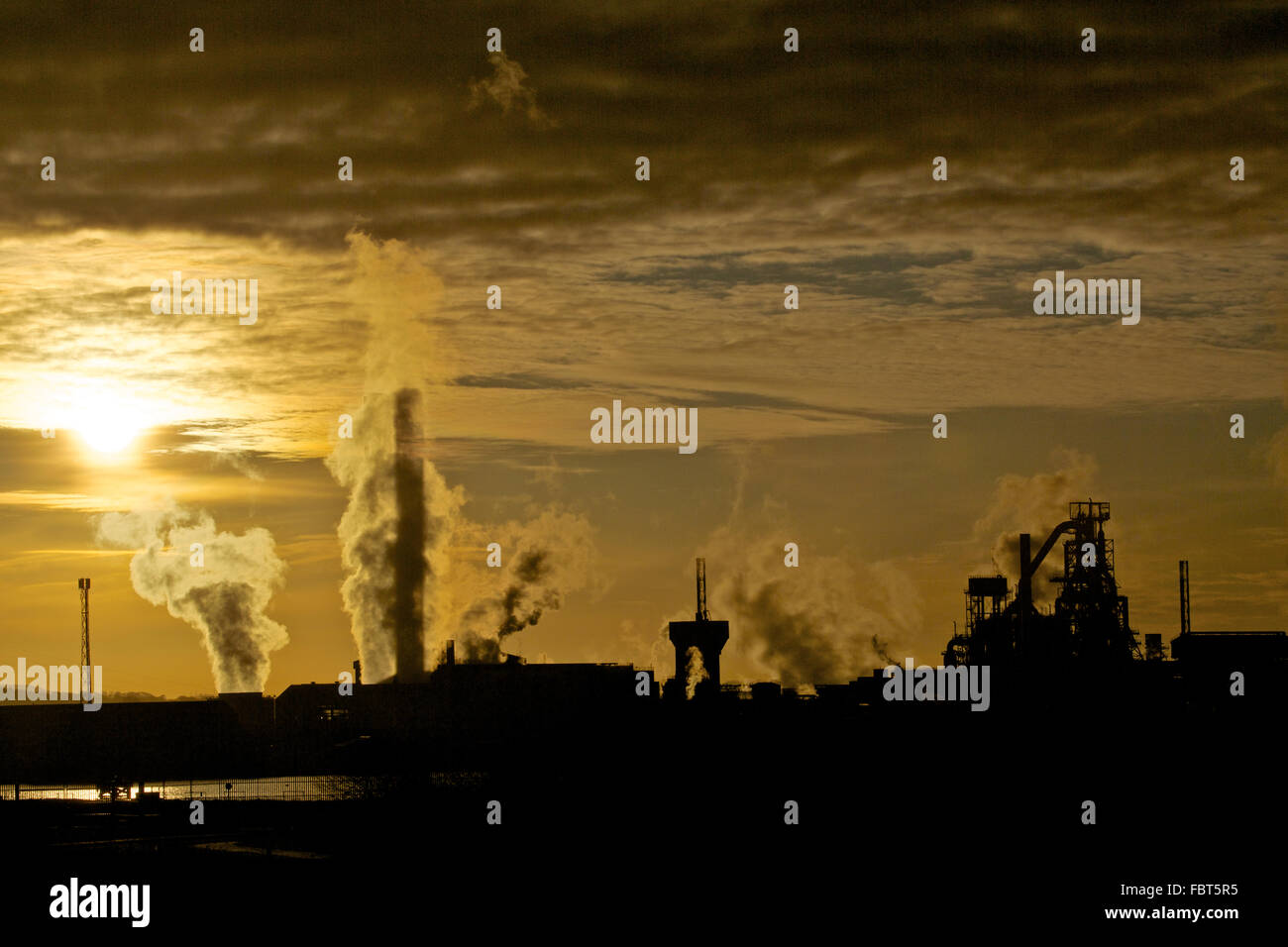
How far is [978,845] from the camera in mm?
48469

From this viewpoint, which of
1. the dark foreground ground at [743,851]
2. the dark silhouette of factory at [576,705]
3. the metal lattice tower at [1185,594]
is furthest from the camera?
the metal lattice tower at [1185,594]

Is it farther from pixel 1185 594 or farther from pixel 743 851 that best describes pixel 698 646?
pixel 743 851

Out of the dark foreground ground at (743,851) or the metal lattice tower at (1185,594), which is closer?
the dark foreground ground at (743,851)

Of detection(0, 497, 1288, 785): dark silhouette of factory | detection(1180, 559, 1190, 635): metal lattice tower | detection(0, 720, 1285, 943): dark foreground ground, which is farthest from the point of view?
detection(1180, 559, 1190, 635): metal lattice tower

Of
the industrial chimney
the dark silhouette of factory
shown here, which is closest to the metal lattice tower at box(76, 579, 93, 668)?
the dark silhouette of factory

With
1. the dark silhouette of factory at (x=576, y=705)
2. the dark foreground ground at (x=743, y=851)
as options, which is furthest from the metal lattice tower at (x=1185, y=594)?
the dark foreground ground at (x=743, y=851)

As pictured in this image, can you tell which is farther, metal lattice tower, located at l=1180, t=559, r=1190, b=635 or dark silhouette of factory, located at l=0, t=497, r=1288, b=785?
metal lattice tower, located at l=1180, t=559, r=1190, b=635

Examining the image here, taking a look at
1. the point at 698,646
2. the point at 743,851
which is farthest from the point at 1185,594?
the point at 743,851

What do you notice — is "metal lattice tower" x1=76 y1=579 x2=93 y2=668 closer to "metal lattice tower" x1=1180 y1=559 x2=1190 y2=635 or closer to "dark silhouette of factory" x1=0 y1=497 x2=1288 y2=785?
"dark silhouette of factory" x1=0 y1=497 x2=1288 y2=785

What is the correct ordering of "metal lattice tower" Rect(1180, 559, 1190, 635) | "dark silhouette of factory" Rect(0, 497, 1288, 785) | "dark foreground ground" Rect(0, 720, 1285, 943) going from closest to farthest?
1. "dark foreground ground" Rect(0, 720, 1285, 943)
2. "dark silhouette of factory" Rect(0, 497, 1288, 785)
3. "metal lattice tower" Rect(1180, 559, 1190, 635)

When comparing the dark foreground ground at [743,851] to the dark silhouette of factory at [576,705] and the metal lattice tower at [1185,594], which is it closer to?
the dark silhouette of factory at [576,705]

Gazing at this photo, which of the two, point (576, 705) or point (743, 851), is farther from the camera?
point (576, 705)

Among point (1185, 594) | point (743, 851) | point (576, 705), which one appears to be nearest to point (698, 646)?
point (576, 705)
